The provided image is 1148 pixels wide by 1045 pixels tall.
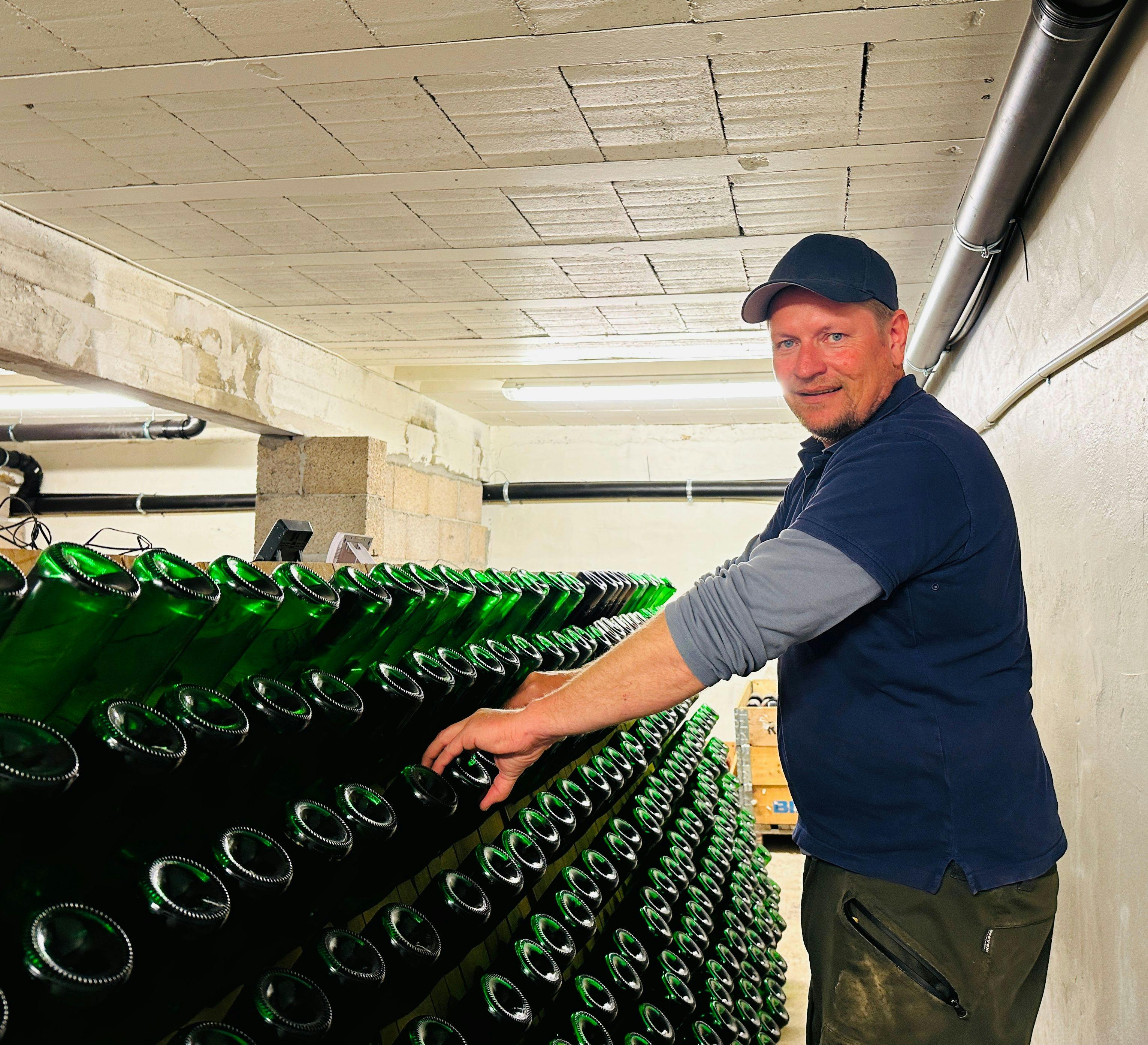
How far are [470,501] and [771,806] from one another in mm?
3938

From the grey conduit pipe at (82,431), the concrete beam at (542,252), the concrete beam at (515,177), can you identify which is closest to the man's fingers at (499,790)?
the concrete beam at (515,177)

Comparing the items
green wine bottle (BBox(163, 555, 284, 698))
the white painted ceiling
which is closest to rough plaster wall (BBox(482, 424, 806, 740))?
the white painted ceiling

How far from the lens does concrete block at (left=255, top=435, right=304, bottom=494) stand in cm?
638

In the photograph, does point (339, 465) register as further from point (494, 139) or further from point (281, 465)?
point (494, 139)

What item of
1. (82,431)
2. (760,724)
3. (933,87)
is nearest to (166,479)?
(82,431)

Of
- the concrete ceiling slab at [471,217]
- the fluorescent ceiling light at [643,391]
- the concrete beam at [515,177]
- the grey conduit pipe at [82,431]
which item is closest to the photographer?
the concrete beam at [515,177]

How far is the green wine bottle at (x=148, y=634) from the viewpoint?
823mm

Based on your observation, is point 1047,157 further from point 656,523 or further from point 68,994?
point 656,523

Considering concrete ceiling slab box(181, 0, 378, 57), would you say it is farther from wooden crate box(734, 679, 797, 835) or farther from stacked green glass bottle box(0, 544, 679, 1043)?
wooden crate box(734, 679, 797, 835)

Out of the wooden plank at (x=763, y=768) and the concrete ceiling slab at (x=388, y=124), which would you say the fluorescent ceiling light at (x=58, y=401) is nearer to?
the concrete ceiling slab at (x=388, y=124)

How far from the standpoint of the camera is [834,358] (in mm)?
1635

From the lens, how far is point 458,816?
124 cm

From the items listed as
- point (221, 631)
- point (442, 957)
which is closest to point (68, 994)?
point (221, 631)

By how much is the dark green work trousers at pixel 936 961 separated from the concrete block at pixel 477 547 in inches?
279
